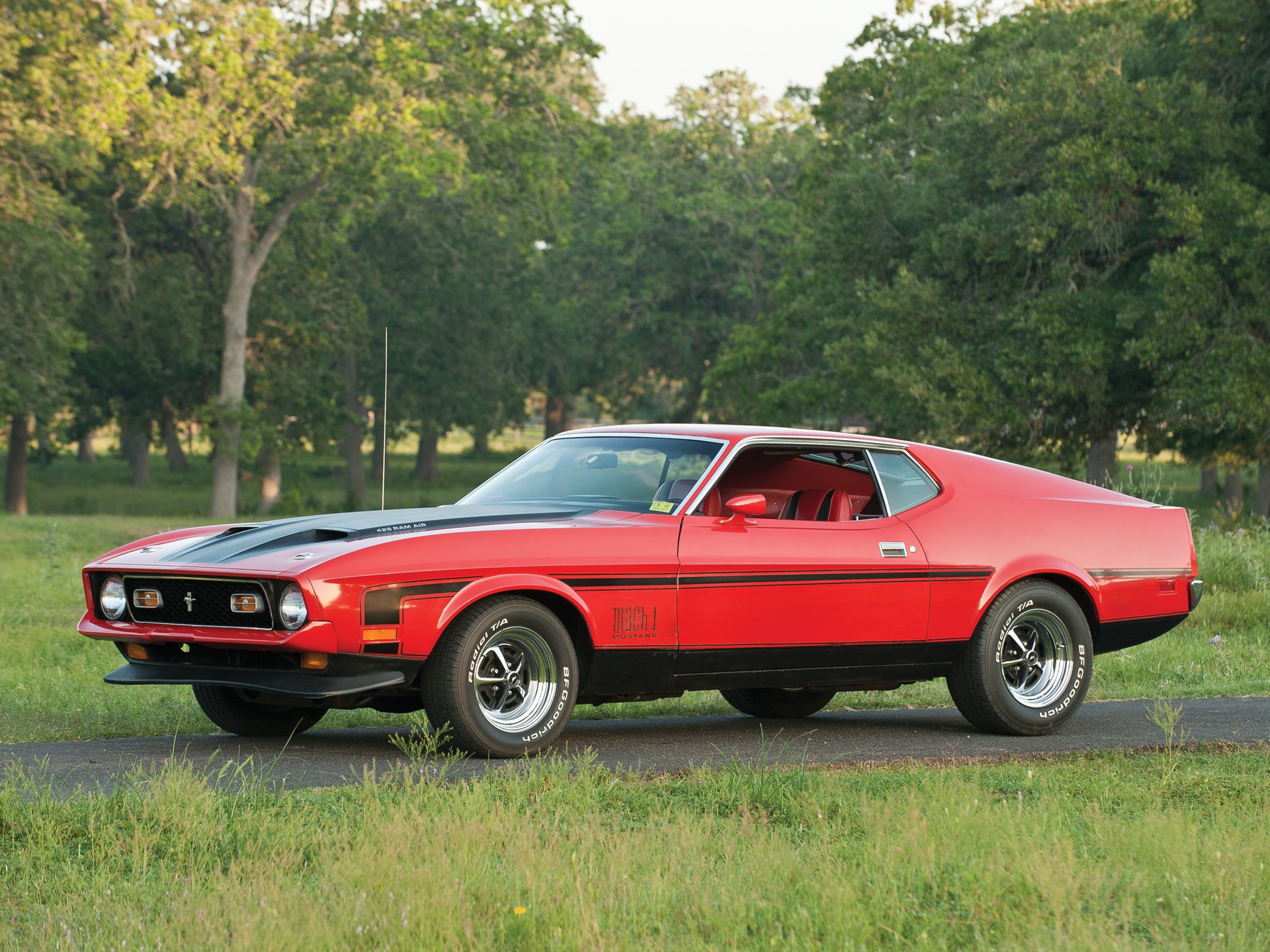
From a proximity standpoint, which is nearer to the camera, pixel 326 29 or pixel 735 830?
pixel 735 830

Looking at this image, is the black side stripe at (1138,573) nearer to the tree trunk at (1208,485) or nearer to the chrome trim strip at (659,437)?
the chrome trim strip at (659,437)

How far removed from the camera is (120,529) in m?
35.6

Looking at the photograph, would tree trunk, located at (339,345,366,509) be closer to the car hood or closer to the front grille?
the car hood

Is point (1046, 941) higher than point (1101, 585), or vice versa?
point (1101, 585)

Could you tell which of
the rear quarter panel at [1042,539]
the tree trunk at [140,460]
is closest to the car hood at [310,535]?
the rear quarter panel at [1042,539]

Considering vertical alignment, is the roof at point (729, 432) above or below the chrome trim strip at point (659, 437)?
above

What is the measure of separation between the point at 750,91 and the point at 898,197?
23.2 meters

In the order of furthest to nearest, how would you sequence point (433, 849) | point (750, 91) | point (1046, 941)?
point (750, 91)
point (433, 849)
point (1046, 941)

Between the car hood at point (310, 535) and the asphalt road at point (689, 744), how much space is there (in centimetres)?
88

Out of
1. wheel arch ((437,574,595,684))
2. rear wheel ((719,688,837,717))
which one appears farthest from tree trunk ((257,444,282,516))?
wheel arch ((437,574,595,684))

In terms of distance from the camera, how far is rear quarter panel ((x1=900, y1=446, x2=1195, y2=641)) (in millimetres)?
8750

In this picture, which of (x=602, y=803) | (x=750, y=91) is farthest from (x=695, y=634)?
(x=750, y=91)

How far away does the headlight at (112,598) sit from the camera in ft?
25.2

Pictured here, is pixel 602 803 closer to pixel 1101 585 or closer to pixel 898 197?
pixel 1101 585
